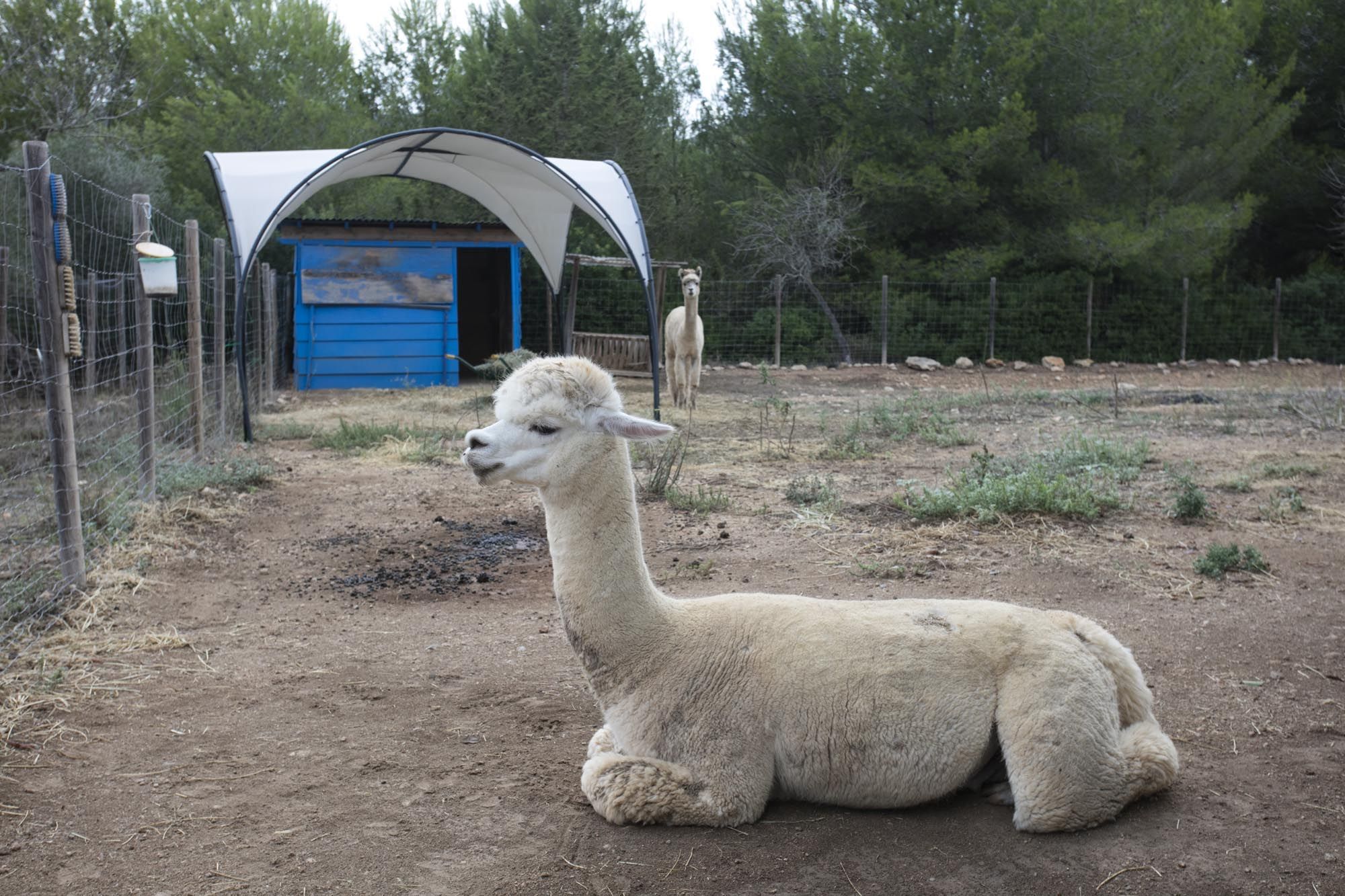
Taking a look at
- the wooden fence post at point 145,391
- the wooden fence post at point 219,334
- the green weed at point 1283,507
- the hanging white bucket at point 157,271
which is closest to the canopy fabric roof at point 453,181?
the wooden fence post at point 219,334

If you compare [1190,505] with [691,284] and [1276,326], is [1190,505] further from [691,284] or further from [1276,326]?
[1276,326]

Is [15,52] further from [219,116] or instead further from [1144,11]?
[1144,11]

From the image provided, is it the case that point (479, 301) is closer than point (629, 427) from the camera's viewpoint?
No

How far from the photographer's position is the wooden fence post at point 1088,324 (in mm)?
23172

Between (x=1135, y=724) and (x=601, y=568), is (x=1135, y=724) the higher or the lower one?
the lower one

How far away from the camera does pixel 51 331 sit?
17.0ft

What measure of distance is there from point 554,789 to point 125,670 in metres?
2.18

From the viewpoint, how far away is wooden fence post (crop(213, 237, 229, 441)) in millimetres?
10469

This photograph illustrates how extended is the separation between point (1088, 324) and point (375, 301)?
579 inches

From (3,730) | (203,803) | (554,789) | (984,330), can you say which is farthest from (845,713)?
(984,330)

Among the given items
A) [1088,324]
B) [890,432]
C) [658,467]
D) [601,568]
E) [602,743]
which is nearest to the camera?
[601,568]

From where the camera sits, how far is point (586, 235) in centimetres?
2559

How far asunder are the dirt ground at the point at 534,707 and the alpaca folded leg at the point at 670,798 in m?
0.05

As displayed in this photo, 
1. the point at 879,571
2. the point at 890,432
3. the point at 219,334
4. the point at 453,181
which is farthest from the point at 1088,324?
the point at 879,571
